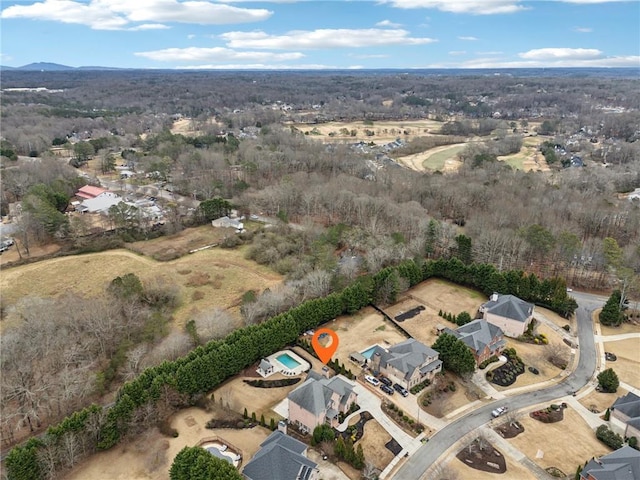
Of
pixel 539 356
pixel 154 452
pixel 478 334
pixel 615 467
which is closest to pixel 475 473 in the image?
pixel 615 467

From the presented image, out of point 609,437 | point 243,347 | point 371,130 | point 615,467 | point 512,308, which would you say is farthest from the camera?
point 371,130

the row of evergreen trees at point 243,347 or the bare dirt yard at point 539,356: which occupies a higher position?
the row of evergreen trees at point 243,347

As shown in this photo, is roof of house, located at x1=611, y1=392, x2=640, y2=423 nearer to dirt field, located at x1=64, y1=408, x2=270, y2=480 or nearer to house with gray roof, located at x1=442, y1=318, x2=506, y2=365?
house with gray roof, located at x1=442, y1=318, x2=506, y2=365

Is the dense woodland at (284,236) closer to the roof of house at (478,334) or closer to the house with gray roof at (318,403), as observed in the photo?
the house with gray roof at (318,403)

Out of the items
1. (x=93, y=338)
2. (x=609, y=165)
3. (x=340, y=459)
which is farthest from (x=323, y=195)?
(x=609, y=165)

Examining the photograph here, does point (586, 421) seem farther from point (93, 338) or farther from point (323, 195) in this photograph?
point (323, 195)

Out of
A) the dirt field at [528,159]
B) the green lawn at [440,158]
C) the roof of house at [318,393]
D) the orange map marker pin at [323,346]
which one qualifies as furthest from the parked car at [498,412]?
the dirt field at [528,159]

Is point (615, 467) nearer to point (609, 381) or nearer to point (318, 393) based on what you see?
point (609, 381)
